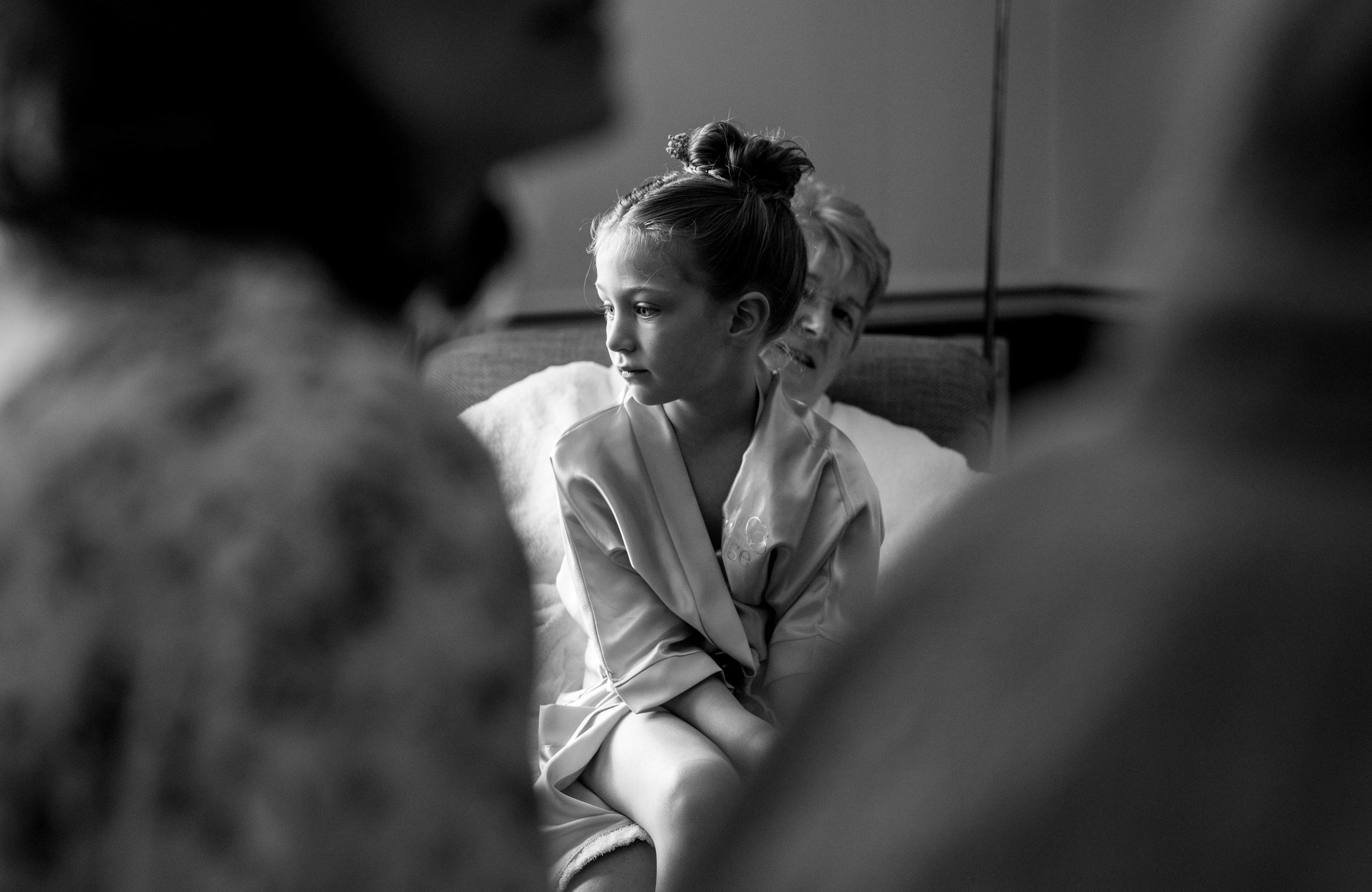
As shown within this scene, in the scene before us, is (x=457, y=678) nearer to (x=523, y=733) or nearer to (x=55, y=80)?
(x=523, y=733)

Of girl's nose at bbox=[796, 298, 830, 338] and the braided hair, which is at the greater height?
the braided hair

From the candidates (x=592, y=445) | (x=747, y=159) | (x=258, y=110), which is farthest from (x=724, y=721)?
(x=258, y=110)

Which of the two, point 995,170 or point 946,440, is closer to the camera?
point 946,440

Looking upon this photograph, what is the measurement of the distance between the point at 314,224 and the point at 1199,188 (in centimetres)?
30

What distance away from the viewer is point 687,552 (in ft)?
5.33

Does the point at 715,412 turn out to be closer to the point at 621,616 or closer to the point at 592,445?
the point at 592,445

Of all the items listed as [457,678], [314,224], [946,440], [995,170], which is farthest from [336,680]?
[995,170]

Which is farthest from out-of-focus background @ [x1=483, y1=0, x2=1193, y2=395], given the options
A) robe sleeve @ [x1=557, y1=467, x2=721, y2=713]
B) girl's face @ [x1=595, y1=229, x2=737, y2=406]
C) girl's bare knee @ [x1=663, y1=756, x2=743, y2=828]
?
girl's bare knee @ [x1=663, y1=756, x2=743, y2=828]

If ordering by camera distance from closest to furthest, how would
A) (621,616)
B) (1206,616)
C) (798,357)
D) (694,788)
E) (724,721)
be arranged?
(1206,616)
(694,788)
(724,721)
(621,616)
(798,357)

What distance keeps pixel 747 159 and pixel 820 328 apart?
0.97 feet

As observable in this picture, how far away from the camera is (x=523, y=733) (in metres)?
0.40

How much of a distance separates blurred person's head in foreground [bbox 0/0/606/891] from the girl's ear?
1269 millimetres

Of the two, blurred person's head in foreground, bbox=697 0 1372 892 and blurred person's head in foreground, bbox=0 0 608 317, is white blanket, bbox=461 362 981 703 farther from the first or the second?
blurred person's head in foreground, bbox=697 0 1372 892

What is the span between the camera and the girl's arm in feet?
4.70
